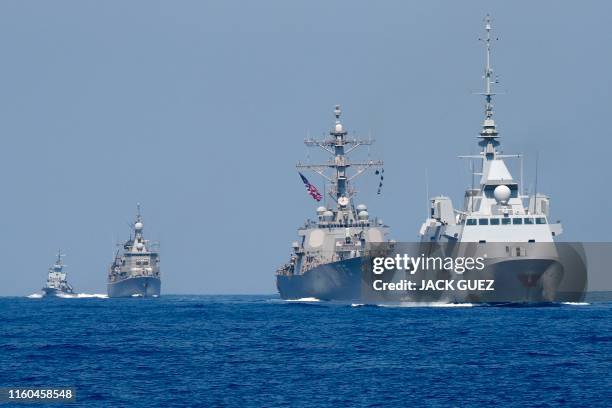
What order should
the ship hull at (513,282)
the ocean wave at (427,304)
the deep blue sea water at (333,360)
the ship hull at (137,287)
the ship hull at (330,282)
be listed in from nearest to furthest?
the deep blue sea water at (333,360) → the ship hull at (513,282) → the ocean wave at (427,304) → the ship hull at (330,282) → the ship hull at (137,287)

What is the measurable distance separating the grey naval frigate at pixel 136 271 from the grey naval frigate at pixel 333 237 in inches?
2130

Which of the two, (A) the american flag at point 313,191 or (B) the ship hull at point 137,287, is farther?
(B) the ship hull at point 137,287

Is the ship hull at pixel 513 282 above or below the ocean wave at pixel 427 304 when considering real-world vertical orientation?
above

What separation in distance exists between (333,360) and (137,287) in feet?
430

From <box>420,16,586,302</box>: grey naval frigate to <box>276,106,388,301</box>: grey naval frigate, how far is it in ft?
72.9

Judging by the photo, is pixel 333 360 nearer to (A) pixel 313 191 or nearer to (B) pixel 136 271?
(A) pixel 313 191

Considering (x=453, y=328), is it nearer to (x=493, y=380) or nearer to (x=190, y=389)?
(x=493, y=380)

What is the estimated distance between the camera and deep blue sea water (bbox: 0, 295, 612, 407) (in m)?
43.4

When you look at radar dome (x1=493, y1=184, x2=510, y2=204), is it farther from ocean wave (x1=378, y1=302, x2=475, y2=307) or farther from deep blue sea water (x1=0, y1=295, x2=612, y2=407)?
deep blue sea water (x1=0, y1=295, x2=612, y2=407)

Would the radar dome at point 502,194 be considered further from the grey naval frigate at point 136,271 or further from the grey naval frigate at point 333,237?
the grey naval frigate at point 136,271

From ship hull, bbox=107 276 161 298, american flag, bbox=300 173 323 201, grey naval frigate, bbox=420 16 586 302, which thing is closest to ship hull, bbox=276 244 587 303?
grey naval frigate, bbox=420 16 586 302

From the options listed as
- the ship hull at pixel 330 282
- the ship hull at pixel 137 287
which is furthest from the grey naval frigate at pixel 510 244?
the ship hull at pixel 137 287

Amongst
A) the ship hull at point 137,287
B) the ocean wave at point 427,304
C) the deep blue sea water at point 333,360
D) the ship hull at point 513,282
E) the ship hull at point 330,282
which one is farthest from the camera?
the ship hull at point 137,287

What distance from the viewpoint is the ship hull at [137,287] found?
182 meters
